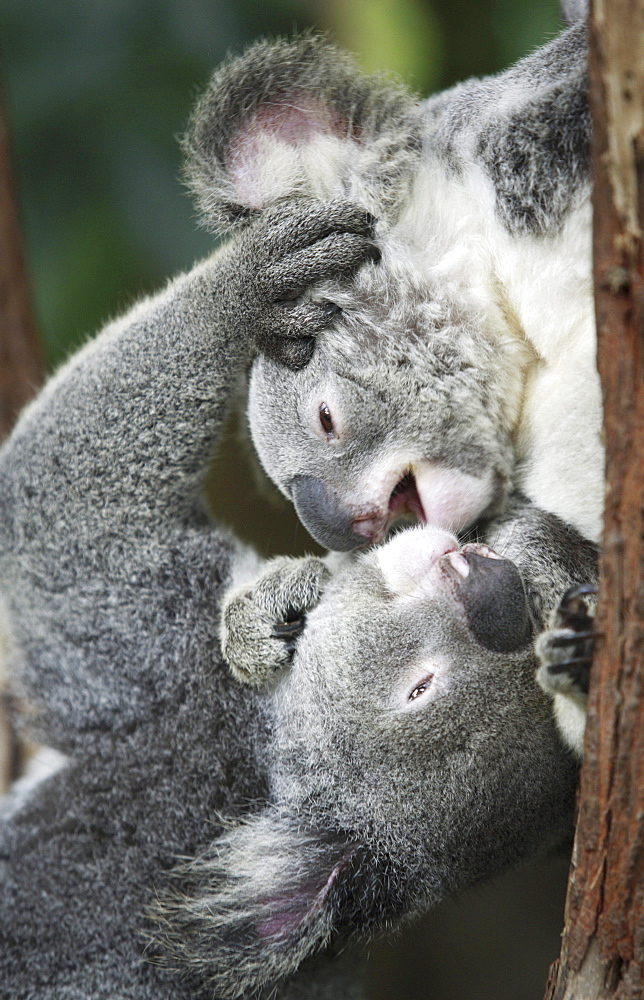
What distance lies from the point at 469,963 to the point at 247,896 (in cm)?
202

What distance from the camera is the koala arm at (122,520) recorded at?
6.64 feet

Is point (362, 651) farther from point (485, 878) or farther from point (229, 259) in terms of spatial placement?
point (229, 259)

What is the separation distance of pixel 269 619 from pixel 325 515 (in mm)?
259

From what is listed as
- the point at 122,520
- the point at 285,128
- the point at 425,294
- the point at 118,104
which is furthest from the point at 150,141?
the point at 425,294

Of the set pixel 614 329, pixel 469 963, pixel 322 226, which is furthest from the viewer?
pixel 469 963

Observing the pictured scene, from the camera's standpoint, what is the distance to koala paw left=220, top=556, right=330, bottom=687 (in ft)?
5.88

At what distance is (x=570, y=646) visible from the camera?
127 cm

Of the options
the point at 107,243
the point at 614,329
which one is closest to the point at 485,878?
the point at 614,329

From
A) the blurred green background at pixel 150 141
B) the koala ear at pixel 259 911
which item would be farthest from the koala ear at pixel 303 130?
the koala ear at pixel 259 911

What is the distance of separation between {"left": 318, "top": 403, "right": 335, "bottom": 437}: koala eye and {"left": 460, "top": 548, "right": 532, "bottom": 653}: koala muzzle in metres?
0.37

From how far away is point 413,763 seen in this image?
166 centimetres

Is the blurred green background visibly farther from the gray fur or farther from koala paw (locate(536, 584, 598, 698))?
koala paw (locate(536, 584, 598, 698))

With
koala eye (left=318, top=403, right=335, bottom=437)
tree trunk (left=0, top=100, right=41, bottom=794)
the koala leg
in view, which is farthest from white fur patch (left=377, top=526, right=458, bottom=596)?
tree trunk (left=0, top=100, right=41, bottom=794)

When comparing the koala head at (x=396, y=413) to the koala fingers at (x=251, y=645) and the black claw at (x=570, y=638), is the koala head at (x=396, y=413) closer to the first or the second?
the koala fingers at (x=251, y=645)
